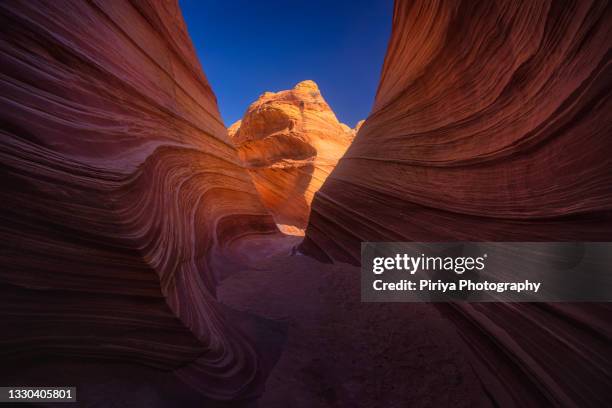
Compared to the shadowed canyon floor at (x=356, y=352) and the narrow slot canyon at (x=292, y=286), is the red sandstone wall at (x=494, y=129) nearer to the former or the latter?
the narrow slot canyon at (x=292, y=286)

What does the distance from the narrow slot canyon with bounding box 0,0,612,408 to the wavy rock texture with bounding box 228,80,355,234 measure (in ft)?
30.1

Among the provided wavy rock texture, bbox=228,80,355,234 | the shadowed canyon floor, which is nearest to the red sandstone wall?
the shadowed canyon floor

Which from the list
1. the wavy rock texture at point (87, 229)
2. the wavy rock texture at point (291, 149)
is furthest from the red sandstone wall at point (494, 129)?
the wavy rock texture at point (291, 149)

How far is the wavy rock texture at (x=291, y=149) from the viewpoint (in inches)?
471

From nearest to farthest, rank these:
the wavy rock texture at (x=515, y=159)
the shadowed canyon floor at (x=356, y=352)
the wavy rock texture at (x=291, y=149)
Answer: the wavy rock texture at (x=515, y=159), the shadowed canyon floor at (x=356, y=352), the wavy rock texture at (x=291, y=149)

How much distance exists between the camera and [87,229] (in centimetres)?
135

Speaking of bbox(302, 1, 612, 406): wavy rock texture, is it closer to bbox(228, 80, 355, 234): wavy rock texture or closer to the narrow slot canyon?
the narrow slot canyon

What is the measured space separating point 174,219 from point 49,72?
4.55ft

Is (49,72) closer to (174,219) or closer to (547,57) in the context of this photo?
(174,219)

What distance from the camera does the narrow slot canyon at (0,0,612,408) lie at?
1268mm

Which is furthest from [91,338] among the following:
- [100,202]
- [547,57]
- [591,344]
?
[547,57]

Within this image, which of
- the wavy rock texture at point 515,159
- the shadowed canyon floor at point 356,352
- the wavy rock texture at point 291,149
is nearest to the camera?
the wavy rock texture at point 515,159

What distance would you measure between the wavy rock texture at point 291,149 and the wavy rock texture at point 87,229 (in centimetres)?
970

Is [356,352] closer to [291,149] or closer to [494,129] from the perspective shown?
[494,129]
